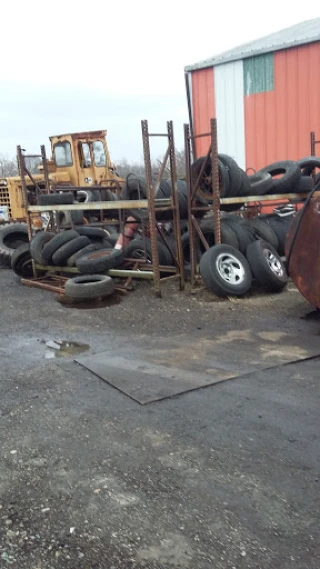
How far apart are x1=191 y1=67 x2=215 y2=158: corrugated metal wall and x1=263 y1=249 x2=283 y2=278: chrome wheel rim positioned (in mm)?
5789

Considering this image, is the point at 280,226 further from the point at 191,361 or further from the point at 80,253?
the point at 191,361

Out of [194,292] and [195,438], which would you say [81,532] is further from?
[194,292]

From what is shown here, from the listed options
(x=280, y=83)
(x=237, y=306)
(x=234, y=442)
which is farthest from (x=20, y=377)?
(x=280, y=83)

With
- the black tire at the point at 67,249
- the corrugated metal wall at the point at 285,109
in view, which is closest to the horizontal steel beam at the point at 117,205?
the black tire at the point at 67,249

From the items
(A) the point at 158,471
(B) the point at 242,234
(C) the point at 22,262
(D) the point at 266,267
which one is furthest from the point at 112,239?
(A) the point at 158,471

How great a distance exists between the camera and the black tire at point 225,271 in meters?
7.62

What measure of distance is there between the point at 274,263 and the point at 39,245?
4642mm

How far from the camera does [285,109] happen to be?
11500 mm

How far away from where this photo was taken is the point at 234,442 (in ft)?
11.1

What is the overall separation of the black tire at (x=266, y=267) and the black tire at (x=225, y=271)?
14cm

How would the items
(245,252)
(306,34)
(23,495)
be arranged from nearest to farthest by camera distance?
(23,495)
(245,252)
(306,34)

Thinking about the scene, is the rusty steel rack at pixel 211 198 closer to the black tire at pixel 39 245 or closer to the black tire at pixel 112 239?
the black tire at pixel 112 239

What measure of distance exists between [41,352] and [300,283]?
3315mm

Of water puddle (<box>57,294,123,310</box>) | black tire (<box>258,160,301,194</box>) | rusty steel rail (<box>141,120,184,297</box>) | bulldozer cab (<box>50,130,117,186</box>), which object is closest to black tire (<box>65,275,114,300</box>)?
water puddle (<box>57,294,123,310</box>)
